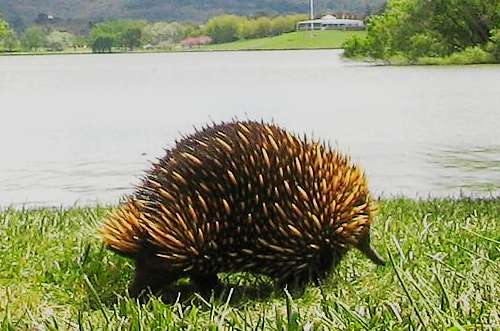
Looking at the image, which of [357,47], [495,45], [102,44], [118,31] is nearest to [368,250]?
[495,45]

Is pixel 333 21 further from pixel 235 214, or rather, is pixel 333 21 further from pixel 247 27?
pixel 235 214

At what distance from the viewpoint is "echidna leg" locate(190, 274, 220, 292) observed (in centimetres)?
301

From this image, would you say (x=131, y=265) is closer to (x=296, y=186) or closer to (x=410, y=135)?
(x=296, y=186)

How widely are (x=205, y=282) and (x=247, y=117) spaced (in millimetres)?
772

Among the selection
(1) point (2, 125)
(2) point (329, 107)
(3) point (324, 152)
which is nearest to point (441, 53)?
(2) point (329, 107)

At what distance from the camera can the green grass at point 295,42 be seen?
30.2 metres

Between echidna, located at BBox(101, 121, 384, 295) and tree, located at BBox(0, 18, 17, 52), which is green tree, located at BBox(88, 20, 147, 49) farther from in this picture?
echidna, located at BBox(101, 121, 384, 295)

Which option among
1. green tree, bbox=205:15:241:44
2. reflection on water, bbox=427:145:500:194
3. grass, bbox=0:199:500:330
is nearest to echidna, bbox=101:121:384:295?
grass, bbox=0:199:500:330

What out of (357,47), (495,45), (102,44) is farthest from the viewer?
(102,44)

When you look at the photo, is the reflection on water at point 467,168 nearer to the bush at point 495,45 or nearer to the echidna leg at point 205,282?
the echidna leg at point 205,282

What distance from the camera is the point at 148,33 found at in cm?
3064

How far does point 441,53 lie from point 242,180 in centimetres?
2399

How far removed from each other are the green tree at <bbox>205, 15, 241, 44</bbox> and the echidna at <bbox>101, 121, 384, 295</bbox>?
87.2 feet

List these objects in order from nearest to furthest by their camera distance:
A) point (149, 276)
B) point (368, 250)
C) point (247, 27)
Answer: point (149, 276) < point (368, 250) < point (247, 27)
